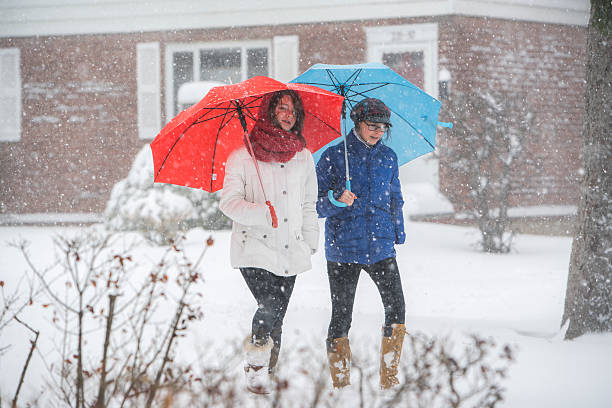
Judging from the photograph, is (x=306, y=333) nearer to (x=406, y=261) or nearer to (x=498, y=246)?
(x=406, y=261)

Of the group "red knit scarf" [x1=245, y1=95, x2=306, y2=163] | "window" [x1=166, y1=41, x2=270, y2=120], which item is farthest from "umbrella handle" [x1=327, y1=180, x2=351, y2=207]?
"window" [x1=166, y1=41, x2=270, y2=120]

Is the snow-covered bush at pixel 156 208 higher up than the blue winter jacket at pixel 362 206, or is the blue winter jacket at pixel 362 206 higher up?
the blue winter jacket at pixel 362 206

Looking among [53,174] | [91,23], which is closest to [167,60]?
[91,23]

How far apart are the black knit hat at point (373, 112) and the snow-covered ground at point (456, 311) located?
1184 mm

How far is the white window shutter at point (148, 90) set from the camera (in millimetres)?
11734

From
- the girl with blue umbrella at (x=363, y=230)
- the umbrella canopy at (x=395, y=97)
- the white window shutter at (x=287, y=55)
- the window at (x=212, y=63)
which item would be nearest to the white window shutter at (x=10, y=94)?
the window at (x=212, y=63)

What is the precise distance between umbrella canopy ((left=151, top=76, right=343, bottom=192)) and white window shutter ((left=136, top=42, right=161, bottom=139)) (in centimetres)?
894

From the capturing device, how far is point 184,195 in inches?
349

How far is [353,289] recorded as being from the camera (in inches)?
122

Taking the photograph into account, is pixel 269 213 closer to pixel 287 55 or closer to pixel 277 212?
pixel 277 212

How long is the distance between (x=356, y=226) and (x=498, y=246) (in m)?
5.78

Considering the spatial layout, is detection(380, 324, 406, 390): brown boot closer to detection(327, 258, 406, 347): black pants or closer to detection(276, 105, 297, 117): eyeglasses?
detection(327, 258, 406, 347): black pants

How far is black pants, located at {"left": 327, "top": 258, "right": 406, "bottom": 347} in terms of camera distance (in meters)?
3.04

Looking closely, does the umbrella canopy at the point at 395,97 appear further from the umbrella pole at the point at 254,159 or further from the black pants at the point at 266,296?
the black pants at the point at 266,296
